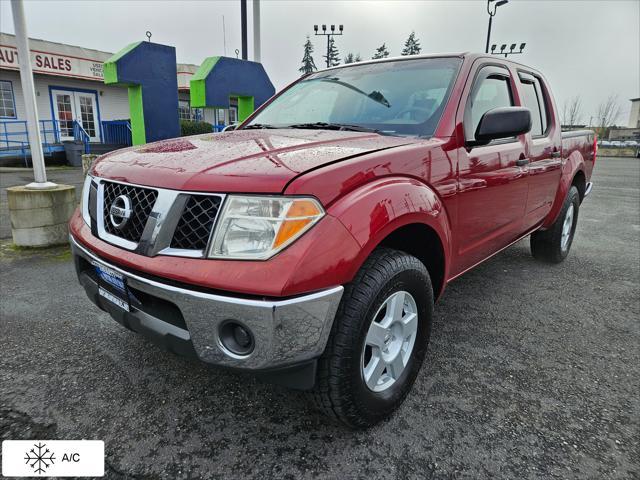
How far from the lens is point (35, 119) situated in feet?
15.4

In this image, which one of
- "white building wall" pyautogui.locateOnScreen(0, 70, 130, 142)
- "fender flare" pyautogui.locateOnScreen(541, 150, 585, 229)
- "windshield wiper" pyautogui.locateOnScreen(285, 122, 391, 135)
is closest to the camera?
"windshield wiper" pyautogui.locateOnScreen(285, 122, 391, 135)

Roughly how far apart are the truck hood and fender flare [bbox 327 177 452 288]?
0.60 ft

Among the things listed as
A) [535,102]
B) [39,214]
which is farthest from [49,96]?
[535,102]

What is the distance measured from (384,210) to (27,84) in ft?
15.2

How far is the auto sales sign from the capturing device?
48.1ft

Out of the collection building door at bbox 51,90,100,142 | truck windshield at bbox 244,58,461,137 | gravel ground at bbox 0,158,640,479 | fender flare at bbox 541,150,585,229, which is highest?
building door at bbox 51,90,100,142

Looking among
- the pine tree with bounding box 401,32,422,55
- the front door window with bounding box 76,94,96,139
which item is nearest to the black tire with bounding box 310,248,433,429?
the front door window with bounding box 76,94,96,139

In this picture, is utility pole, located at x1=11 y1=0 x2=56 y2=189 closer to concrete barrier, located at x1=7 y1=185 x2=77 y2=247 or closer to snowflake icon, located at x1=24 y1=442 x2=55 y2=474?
concrete barrier, located at x1=7 y1=185 x2=77 y2=247

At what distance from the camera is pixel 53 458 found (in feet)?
5.94

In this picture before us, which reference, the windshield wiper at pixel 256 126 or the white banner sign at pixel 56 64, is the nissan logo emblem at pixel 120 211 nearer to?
the windshield wiper at pixel 256 126

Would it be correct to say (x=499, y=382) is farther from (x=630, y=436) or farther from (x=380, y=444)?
(x=380, y=444)

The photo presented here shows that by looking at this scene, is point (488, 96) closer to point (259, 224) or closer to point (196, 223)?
point (259, 224)

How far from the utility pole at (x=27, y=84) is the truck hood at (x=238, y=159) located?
3142 millimetres

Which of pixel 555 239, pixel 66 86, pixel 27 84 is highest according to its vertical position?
pixel 66 86
